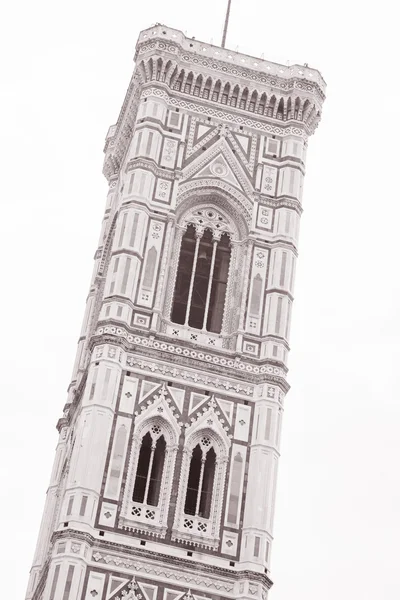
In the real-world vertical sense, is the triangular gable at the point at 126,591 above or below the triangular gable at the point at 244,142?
below

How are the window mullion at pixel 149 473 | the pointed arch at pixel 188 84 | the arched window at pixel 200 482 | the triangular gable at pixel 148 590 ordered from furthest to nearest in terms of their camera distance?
the pointed arch at pixel 188 84 → the arched window at pixel 200 482 → the window mullion at pixel 149 473 → the triangular gable at pixel 148 590

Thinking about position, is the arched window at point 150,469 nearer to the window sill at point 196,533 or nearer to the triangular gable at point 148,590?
the window sill at point 196,533

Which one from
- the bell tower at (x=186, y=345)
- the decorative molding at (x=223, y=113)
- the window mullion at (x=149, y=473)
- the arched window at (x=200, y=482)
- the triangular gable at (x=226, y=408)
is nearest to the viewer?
the bell tower at (x=186, y=345)

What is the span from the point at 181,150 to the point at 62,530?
10.5 m

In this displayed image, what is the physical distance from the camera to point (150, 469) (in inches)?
1193

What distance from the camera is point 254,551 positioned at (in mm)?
29734

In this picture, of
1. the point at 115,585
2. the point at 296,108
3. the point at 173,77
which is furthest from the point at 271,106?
the point at 115,585

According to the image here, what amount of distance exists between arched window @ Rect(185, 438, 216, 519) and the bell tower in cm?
4

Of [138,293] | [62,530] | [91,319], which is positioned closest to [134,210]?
[138,293]

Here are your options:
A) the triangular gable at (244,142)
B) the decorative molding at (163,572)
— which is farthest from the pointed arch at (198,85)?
the decorative molding at (163,572)

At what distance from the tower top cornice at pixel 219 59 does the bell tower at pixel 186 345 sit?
0.04m

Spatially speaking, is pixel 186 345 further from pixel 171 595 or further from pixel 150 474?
pixel 171 595

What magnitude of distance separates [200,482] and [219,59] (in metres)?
11.6

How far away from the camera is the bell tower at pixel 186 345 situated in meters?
29.3
